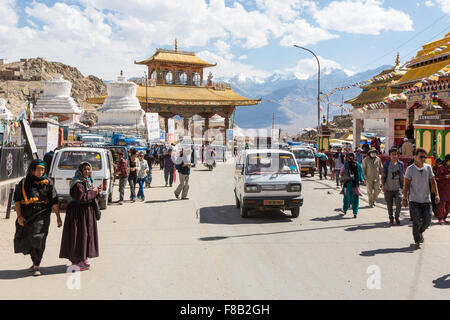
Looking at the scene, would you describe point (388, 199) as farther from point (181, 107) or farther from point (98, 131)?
point (181, 107)

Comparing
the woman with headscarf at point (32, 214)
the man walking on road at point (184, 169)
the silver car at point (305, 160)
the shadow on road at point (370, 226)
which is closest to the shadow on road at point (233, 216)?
the shadow on road at point (370, 226)

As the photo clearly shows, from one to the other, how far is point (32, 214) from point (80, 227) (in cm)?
72

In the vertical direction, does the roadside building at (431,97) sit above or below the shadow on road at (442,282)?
above

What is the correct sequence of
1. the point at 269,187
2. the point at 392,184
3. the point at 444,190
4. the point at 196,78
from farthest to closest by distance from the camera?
the point at 196,78 → the point at 269,187 → the point at 444,190 → the point at 392,184

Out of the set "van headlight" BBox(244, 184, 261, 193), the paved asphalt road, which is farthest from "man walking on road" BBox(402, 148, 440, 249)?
"van headlight" BBox(244, 184, 261, 193)

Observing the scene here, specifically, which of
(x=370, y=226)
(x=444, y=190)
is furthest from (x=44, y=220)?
(x=444, y=190)

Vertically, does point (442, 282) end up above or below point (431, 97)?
below

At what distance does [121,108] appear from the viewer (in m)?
52.5

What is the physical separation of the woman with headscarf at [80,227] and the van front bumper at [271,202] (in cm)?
507

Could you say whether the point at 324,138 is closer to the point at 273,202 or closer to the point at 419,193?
the point at 273,202

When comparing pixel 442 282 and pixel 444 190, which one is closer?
pixel 442 282

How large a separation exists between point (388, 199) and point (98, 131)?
4120 centimetres

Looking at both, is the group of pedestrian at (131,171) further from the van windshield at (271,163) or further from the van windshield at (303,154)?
the van windshield at (303,154)

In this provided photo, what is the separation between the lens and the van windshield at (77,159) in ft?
43.7
